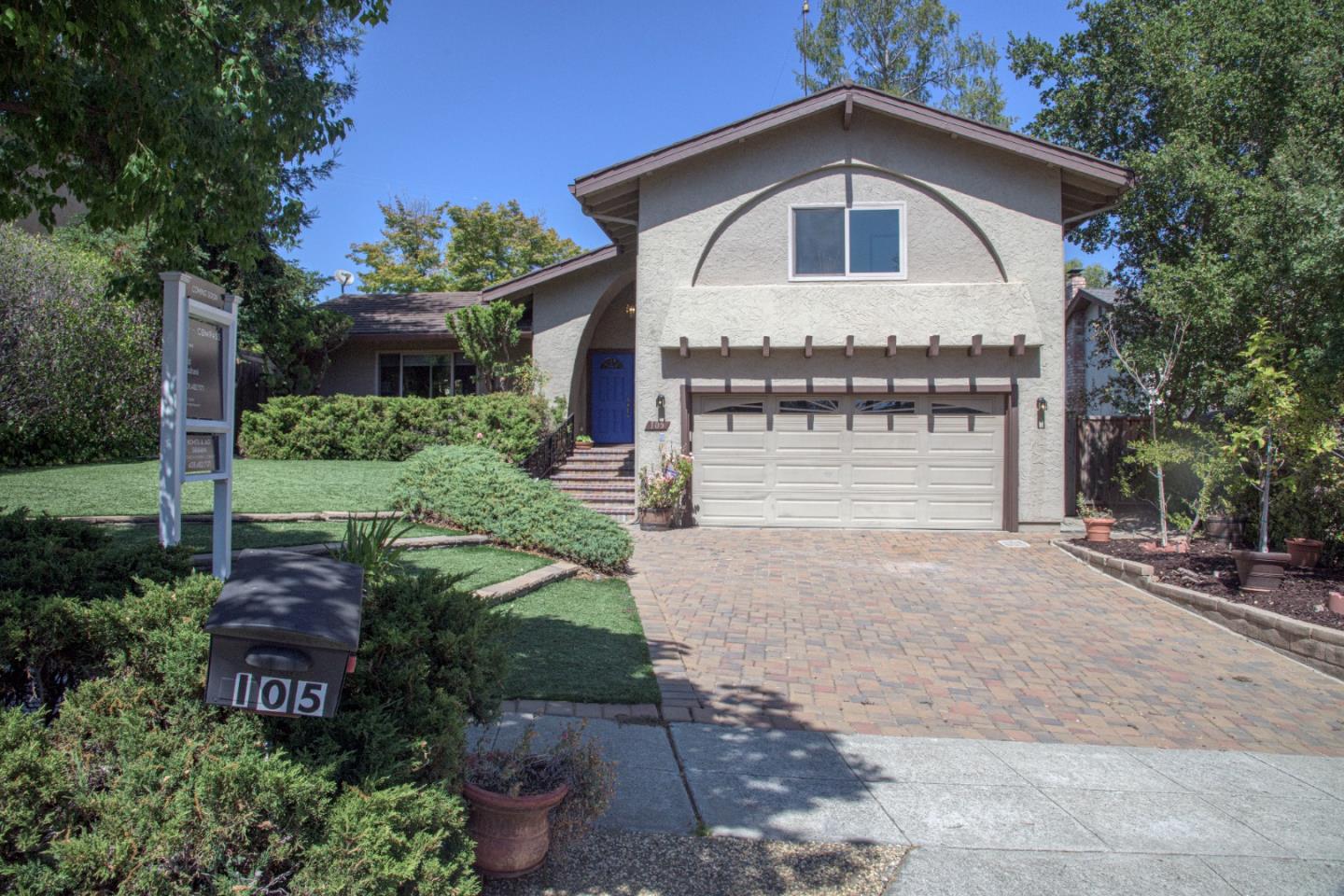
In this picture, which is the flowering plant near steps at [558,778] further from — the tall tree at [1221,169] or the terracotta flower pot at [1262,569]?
the tall tree at [1221,169]

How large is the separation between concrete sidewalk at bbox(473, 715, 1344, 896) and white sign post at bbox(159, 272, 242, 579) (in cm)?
233

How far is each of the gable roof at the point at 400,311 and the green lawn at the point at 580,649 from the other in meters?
11.9

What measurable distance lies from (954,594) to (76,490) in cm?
1091

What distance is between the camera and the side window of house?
20.8m

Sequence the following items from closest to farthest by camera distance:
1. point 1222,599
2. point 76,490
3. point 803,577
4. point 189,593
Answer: point 189,593 < point 1222,599 < point 803,577 < point 76,490

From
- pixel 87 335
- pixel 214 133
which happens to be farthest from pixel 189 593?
pixel 87 335

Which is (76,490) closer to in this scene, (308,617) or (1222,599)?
(308,617)

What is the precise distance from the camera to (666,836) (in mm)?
3986

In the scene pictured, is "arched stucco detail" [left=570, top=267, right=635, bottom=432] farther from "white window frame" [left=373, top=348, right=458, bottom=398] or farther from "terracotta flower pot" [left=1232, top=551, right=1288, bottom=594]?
"terracotta flower pot" [left=1232, top=551, right=1288, bottom=594]

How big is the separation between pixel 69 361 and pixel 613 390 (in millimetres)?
9879

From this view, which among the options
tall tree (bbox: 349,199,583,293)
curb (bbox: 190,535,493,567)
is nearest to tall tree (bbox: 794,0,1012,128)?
tall tree (bbox: 349,199,583,293)

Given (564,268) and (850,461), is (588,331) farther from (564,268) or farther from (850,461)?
(850,461)

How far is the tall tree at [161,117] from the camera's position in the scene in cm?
567

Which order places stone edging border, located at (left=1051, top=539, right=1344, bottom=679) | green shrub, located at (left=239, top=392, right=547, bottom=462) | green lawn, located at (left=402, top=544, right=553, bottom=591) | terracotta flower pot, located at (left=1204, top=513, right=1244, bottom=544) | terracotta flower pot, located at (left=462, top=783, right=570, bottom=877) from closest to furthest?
terracotta flower pot, located at (left=462, top=783, right=570, bottom=877) < stone edging border, located at (left=1051, top=539, right=1344, bottom=679) < green lawn, located at (left=402, top=544, right=553, bottom=591) < terracotta flower pot, located at (left=1204, top=513, right=1244, bottom=544) < green shrub, located at (left=239, top=392, right=547, bottom=462)
